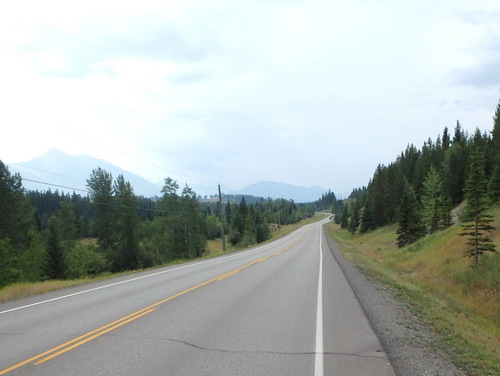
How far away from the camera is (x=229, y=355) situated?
5.21m

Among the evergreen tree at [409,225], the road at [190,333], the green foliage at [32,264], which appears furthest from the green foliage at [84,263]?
the evergreen tree at [409,225]

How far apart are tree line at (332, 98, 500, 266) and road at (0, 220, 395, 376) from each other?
38.4ft

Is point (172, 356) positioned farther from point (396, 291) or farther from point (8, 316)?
point (396, 291)

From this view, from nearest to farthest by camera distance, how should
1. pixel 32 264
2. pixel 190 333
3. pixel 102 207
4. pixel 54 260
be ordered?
pixel 190 333, pixel 54 260, pixel 32 264, pixel 102 207

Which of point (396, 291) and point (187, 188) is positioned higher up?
point (187, 188)

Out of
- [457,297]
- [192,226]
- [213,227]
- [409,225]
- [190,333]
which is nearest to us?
→ [190,333]

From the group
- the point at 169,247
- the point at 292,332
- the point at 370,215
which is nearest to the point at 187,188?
the point at 169,247

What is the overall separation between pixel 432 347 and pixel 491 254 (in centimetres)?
1554

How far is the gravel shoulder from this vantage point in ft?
15.8

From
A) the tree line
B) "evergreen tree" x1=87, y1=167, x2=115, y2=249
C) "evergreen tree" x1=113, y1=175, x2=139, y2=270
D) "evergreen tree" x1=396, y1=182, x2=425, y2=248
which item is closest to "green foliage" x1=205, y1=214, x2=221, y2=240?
the tree line

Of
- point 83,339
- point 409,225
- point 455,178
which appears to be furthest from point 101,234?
point 455,178

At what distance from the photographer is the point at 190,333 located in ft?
20.6

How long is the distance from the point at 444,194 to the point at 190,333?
204 feet

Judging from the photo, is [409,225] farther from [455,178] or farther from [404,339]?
[404,339]
